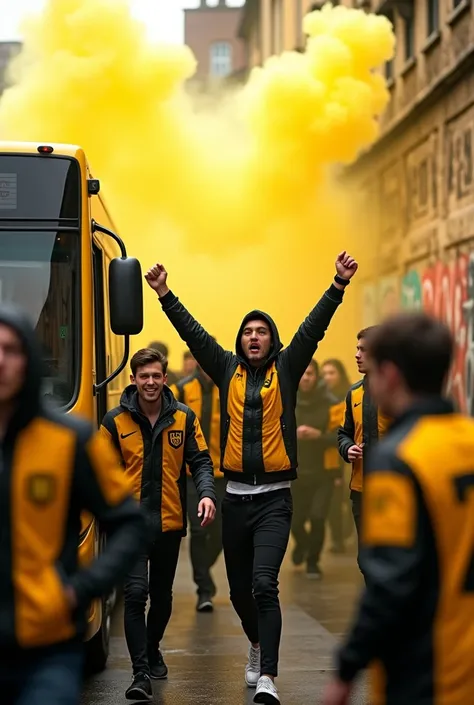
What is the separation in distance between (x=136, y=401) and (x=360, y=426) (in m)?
1.35

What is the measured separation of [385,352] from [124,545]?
32.9 inches

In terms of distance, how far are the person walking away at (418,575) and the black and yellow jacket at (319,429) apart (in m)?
10.4

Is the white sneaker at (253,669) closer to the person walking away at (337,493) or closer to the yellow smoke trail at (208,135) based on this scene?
the person walking away at (337,493)

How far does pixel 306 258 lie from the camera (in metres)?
25.0

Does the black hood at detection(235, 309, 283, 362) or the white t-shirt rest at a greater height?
the black hood at detection(235, 309, 283, 362)

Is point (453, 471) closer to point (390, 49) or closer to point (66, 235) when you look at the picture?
point (66, 235)

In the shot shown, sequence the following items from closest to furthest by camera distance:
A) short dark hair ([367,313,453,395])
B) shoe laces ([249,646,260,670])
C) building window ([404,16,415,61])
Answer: short dark hair ([367,313,453,395])
shoe laces ([249,646,260,670])
building window ([404,16,415,61])

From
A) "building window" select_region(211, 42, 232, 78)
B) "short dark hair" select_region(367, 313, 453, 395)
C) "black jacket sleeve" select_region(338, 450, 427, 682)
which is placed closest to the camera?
"black jacket sleeve" select_region(338, 450, 427, 682)

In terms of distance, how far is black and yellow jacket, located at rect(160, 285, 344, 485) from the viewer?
7.52 metres

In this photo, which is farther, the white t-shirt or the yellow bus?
the yellow bus

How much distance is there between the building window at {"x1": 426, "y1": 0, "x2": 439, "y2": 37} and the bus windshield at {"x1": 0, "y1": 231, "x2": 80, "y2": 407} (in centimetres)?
1415

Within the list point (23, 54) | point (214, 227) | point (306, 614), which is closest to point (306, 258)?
point (214, 227)

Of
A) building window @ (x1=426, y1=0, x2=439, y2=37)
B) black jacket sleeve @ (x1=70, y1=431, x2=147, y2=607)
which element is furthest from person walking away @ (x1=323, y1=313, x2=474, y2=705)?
building window @ (x1=426, y1=0, x2=439, y2=37)

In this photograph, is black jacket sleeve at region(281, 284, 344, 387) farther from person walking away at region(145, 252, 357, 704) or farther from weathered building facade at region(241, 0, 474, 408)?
weathered building facade at region(241, 0, 474, 408)
